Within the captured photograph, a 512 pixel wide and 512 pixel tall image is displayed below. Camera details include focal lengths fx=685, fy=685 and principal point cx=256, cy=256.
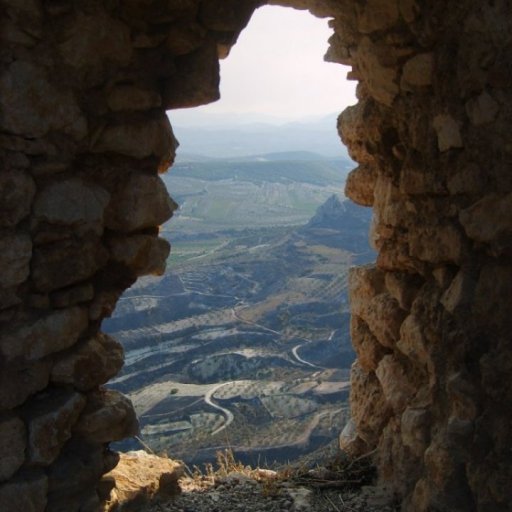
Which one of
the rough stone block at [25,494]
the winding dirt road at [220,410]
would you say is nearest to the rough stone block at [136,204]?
the rough stone block at [25,494]

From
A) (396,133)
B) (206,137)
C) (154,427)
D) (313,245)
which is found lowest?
(154,427)

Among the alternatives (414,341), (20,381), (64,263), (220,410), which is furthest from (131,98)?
(220,410)

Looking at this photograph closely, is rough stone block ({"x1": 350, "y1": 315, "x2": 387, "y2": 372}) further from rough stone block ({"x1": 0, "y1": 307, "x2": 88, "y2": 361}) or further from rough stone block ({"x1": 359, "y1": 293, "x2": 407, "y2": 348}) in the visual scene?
rough stone block ({"x1": 0, "y1": 307, "x2": 88, "y2": 361})

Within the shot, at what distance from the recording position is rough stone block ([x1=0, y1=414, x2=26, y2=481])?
249 centimetres

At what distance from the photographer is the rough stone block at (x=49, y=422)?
2.56m

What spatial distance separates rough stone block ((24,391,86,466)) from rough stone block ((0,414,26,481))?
0.11ft

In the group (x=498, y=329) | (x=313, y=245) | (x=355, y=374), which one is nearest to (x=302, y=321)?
(x=313, y=245)

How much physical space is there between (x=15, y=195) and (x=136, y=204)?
0.55m

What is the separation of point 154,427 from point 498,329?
9.31m

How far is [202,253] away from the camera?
98.0ft

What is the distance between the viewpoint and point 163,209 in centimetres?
302

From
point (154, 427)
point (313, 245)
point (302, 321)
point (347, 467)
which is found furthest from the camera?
point (313, 245)

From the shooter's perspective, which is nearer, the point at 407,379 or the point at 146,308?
the point at 407,379

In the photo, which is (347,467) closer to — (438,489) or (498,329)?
(438,489)
